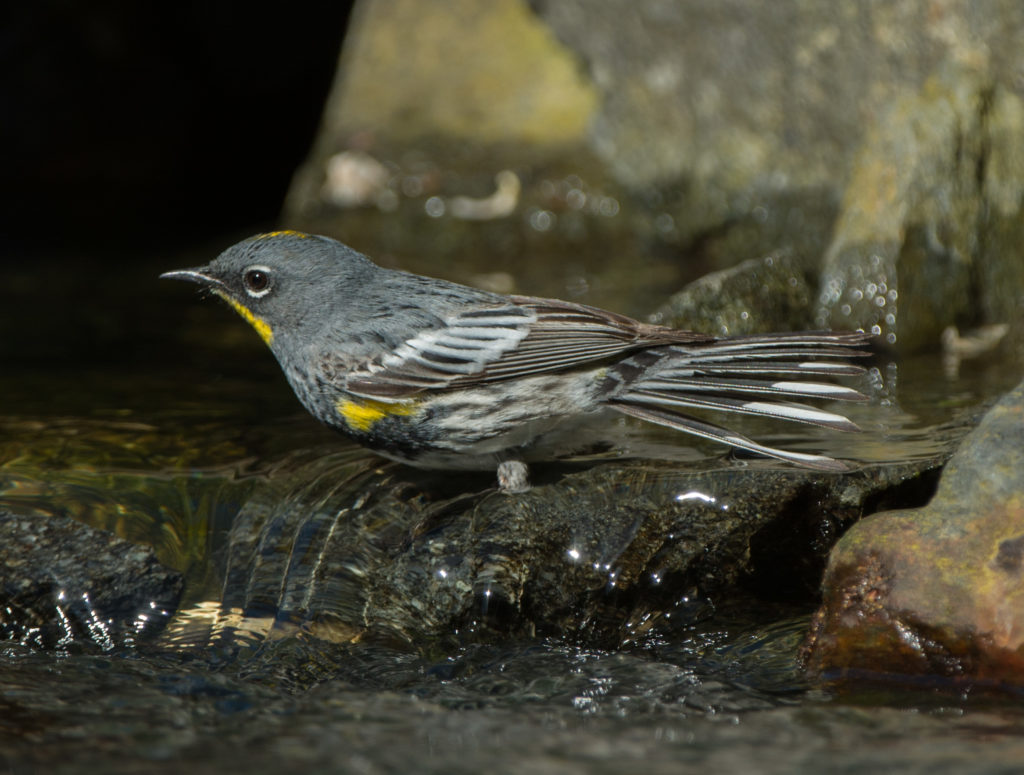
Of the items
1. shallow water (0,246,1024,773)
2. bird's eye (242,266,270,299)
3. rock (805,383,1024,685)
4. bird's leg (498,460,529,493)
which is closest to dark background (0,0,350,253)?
shallow water (0,246,1024,773)

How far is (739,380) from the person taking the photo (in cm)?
436

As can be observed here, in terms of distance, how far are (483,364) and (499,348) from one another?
0.11 metres

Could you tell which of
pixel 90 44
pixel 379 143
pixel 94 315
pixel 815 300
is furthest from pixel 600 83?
pixel 90 44

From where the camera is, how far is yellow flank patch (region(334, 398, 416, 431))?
13.8ft

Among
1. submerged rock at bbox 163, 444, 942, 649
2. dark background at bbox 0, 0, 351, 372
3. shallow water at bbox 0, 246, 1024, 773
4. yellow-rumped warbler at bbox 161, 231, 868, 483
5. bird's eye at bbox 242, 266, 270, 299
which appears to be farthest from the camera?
dark background at bbox 0, 0, 351, 372

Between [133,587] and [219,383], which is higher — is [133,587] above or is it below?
below

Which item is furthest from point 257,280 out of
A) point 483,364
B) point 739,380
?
point 739,380

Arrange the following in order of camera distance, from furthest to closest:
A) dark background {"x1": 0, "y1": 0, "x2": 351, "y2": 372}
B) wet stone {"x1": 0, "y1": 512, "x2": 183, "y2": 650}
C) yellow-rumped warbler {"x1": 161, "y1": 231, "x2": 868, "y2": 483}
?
dark background {"x1": 0, "y1": 0, "x2": 351, "y2": 372}, yellow-rumped warbler {"x1": 161, "y1": 231, "x2": 868, "y2": 483}, wet stone {"x1": 0, "y1": 512, "x2": 183, "y2": 650}

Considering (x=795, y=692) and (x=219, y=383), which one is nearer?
(x=795, y=692)

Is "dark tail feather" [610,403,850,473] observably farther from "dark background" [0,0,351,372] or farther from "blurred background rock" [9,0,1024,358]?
"dark background" [0,0,351,372]

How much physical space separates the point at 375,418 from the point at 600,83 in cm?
509

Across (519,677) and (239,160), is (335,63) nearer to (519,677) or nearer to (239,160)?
(239,160)

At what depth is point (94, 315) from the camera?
7355 mm

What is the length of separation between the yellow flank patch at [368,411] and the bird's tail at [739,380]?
2.75 feet
